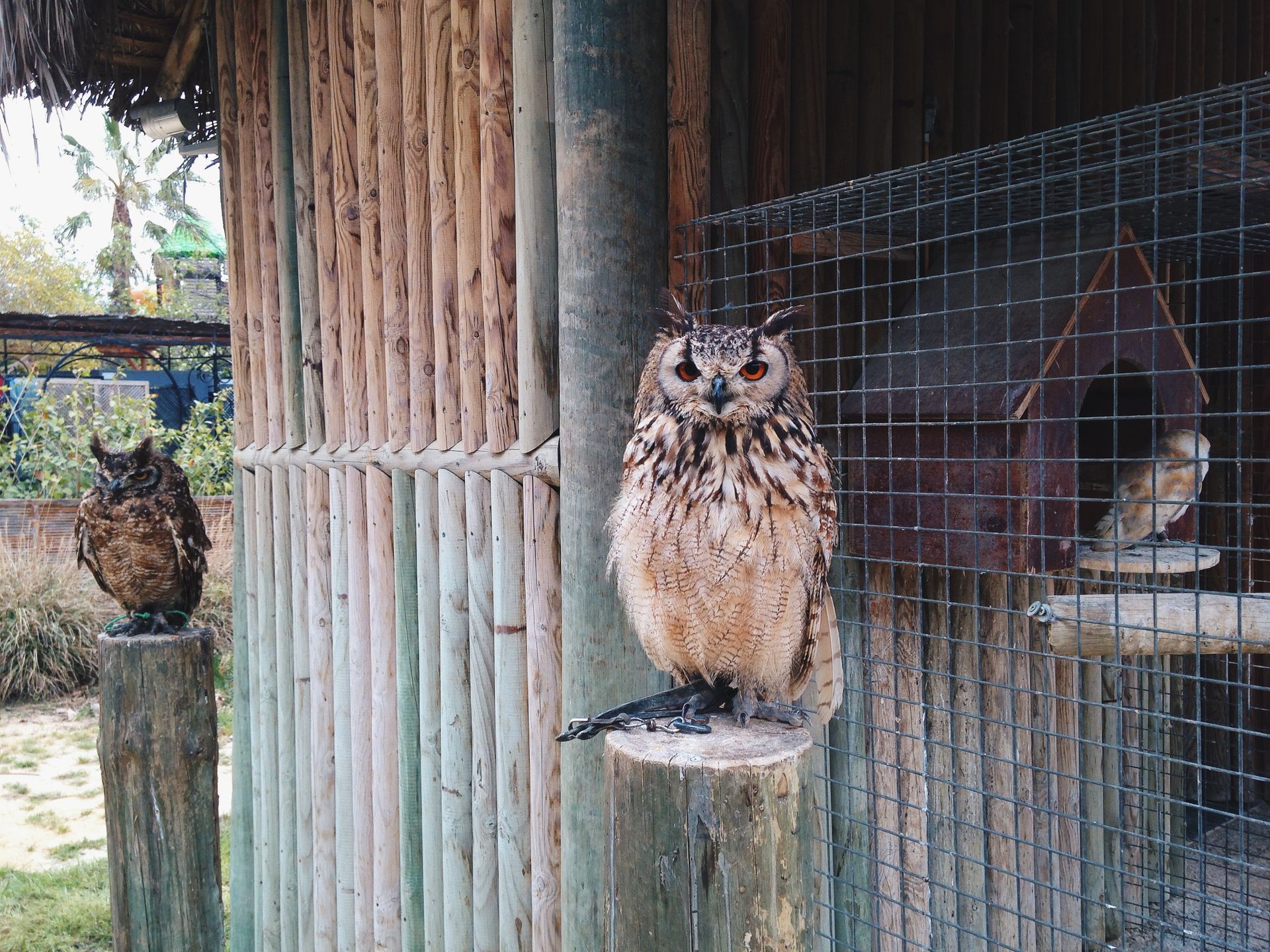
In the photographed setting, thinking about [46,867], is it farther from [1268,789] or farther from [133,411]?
[133,411]

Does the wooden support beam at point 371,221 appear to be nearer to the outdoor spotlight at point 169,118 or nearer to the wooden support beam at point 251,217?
the wooden support beam at point 251,217

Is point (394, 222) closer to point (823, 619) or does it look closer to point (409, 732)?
point (409, 732)

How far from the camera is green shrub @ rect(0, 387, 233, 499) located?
10.7 meters

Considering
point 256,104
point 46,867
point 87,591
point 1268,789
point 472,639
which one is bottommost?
point 46,867

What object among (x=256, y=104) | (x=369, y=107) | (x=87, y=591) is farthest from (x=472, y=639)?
(x=87, y=591)

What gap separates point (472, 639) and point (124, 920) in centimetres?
138

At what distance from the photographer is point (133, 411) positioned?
1138 cm

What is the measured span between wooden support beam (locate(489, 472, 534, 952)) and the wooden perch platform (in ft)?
5.12

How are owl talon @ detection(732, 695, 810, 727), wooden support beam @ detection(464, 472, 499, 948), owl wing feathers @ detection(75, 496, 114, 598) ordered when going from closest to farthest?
owl talon @ detection(732, 695, 810, 727) → wooden support beam @ detection(464, 472, 499, 948) → owl wing feathers @ detection(75, 496, 114, 598)

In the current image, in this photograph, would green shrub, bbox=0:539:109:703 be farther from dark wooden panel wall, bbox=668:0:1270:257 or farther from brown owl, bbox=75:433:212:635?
dark wooden panel wall, bbox=668:0:1270:257

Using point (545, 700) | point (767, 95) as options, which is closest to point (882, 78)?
point (767, 95)

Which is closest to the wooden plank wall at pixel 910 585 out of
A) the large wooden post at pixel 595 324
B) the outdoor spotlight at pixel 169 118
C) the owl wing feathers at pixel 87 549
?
the large wooden post at pixel 595 324

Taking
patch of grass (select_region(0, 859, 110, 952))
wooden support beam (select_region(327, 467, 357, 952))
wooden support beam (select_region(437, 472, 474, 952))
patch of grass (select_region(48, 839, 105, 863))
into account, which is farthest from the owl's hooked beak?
patch of grass (select_region(48, 839, 105, 863))

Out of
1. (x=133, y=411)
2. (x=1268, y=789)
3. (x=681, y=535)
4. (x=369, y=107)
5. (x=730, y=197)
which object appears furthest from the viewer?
(x=133, y=411)
